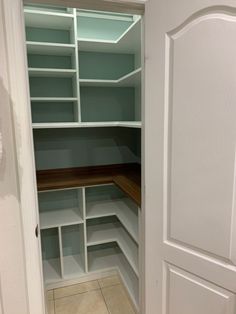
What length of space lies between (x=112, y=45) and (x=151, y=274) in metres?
1.83

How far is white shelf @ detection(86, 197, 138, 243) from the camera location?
1947mm

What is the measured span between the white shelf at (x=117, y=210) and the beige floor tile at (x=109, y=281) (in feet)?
2.11

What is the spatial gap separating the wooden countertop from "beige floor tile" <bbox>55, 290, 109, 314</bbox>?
990mm

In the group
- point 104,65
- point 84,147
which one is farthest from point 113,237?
point 104,65

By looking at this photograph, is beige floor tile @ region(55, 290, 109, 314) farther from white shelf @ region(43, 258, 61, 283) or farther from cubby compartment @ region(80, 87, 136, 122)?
cubby compartment @ region(80, 87, 136, 122)

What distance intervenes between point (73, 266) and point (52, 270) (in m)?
0.20

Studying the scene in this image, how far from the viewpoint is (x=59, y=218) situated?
2.09 meters

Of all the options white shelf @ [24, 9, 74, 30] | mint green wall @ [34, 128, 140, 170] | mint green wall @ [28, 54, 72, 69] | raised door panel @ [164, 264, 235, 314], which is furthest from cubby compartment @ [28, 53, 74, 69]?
raised door panel @ [164, 264, 235, 314]

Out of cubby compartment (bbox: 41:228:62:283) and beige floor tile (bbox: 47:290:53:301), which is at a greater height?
cubby compartment (bbox: 41:228:62:283)

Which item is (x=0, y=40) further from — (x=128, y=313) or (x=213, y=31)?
(x=128, y=313)

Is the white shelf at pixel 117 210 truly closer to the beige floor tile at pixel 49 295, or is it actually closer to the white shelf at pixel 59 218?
the white shelf at pixel 59 218

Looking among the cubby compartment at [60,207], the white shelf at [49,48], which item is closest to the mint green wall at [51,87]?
the white shelf at [49,48]

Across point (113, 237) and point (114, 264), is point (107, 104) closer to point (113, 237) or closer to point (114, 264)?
point (113, 237)

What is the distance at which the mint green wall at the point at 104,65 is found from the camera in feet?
7.14
